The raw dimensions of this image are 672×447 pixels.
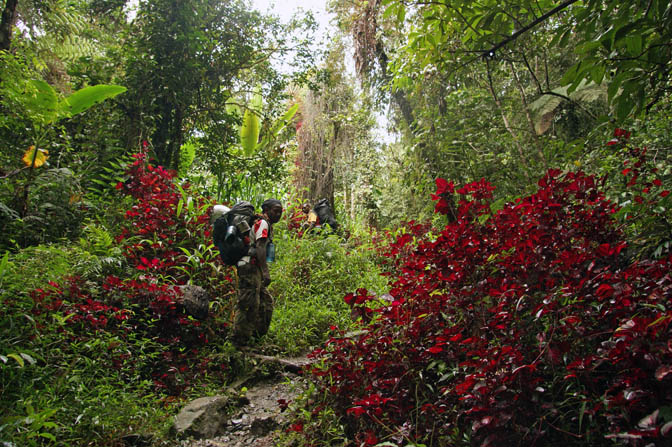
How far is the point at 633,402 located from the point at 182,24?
7.94m

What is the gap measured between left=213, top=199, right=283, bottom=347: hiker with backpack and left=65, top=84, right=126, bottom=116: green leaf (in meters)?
3.28

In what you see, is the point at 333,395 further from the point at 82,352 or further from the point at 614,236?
the point at 82,352

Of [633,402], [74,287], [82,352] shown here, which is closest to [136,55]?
[74,287]

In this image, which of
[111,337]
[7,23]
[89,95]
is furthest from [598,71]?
[89,95]

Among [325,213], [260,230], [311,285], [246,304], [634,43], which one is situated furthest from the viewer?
[325,213]

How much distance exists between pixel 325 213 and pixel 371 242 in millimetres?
1431

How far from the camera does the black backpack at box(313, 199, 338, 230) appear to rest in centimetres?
941

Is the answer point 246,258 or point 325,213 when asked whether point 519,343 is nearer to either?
point 246,258

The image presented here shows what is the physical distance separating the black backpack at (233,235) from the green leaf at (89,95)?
3.23 metres

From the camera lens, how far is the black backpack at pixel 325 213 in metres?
9.41

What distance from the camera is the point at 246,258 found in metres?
4.33

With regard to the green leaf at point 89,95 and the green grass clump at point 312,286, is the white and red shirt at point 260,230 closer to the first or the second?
the green grass clump at point 312,286

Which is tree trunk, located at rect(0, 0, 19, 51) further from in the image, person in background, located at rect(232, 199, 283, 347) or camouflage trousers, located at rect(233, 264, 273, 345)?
camouflage trousers, located at rect(233, 264, 273, 345)

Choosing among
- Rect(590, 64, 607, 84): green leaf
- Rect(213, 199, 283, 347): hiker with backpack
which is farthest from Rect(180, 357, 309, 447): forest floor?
Rect(590, 64, 607, 84): green leaf
